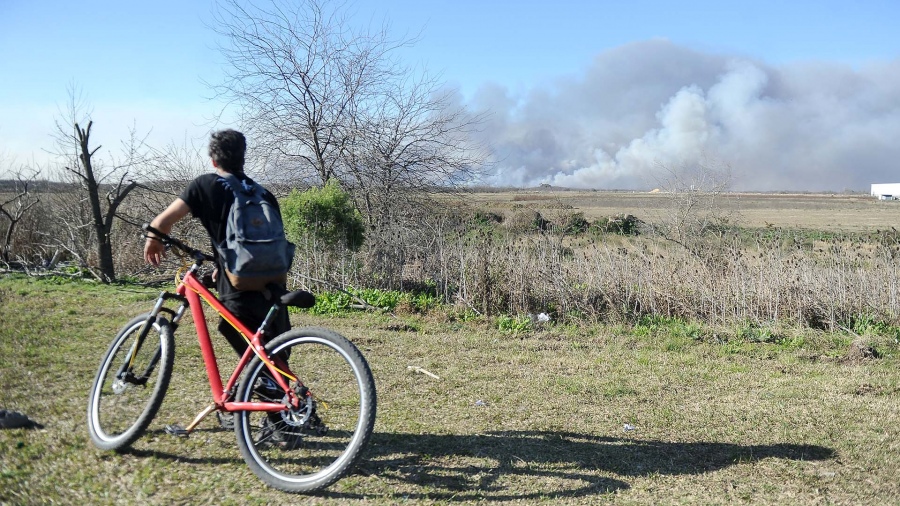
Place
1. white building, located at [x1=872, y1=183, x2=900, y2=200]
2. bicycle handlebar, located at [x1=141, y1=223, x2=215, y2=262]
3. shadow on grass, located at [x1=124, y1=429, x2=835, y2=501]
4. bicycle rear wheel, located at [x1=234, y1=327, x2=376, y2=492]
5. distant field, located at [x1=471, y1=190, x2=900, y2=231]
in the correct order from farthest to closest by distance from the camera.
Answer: white building, located at [x1=872, y1=183, x2=900, y2=200] → distant field, located at [x1=471, y1=190, x2=900, y2=231] → bicycle handlebar, located at [x1=141, y1=223, x2=215, y2=262] → shadow on grass, located at [x1=124, y1=429, x2=835, y2=501] → bicycle rear wheel, located at [x1=234, y1=327, x2=376, y2=492]

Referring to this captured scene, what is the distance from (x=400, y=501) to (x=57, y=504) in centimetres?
169

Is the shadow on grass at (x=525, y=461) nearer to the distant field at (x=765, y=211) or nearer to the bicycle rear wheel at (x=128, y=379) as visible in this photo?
the bicycle rear wheel at (x=128, y=379)

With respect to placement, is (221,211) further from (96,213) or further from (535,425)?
(96,213)

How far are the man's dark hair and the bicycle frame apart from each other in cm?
65

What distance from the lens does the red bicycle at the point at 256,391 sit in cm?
355

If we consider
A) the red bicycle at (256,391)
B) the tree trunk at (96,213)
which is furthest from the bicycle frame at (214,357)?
the tree trunk at (96,213)

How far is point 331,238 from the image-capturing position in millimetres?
11258

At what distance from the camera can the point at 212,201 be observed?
154 inches

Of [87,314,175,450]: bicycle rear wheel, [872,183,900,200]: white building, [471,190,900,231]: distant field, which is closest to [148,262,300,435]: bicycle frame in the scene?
[87,314,175,450]: bicycle rear wheel

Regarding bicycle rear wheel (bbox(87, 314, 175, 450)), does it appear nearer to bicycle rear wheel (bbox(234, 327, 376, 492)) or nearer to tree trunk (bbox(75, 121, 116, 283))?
bicycle rear wheel (bbox(234, 327, 376, 492))

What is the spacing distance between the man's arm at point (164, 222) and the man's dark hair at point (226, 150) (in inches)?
12.8

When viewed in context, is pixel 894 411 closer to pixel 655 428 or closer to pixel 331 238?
pixel 655 428

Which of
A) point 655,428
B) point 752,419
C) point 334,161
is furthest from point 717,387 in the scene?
point 334,161

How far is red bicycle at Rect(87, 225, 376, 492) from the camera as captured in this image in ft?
11.7
